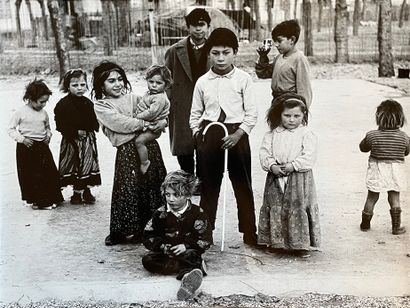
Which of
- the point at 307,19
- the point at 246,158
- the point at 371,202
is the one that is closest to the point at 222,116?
the point at 246,158

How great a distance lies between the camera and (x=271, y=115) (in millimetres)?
3070

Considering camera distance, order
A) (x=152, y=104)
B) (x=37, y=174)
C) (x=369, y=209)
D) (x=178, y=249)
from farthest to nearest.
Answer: (x=37, y=174), (x=369, y=209), (x=152, y=104), (x=178, y=249)

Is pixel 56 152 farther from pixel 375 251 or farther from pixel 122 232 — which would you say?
pixel 375 251

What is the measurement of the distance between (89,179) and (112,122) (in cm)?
71

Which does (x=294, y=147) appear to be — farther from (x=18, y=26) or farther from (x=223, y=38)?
(x=18, y=26)

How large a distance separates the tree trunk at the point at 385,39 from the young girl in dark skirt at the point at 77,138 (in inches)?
64.4

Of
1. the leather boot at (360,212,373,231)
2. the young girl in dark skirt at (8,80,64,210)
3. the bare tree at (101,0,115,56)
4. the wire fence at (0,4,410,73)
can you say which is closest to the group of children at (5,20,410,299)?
the leather boot at (360,212,373,231)

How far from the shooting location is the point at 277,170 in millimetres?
3039

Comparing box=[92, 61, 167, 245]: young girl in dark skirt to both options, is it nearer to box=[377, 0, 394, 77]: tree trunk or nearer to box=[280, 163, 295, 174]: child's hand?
box=[280, 163, 295, 174]: child's hand

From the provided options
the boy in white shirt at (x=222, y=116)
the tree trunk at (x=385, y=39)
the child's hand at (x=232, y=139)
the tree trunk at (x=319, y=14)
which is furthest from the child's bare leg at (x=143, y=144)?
the tree trunk at (x=385, y=39)

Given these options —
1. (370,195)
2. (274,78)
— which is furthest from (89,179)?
(370,195)

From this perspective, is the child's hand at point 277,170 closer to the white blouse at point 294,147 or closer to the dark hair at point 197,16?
the white blouse at point 294,147

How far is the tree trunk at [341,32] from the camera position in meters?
A: 3.46

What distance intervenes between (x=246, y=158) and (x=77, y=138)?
1.10 meters
